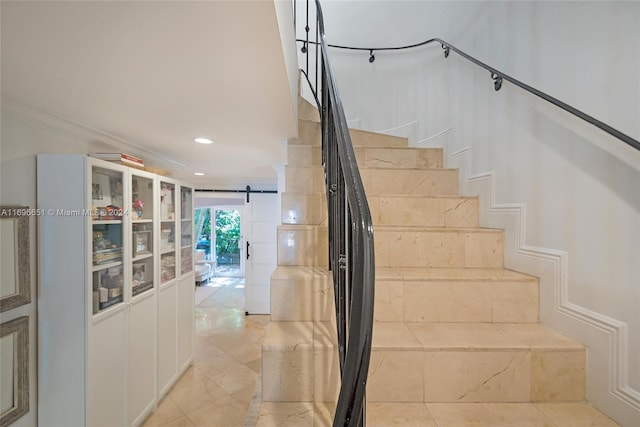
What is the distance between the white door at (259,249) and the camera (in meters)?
4.82

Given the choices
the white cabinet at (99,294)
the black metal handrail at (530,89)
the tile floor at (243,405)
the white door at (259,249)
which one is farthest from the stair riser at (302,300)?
the white door at (259,249)

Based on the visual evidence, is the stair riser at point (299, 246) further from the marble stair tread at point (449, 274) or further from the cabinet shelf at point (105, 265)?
the cabinet shelf at point (105, 265)

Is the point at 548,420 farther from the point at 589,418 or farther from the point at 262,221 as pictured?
the point at 262,221

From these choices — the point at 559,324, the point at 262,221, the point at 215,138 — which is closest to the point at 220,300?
the point at 262,221

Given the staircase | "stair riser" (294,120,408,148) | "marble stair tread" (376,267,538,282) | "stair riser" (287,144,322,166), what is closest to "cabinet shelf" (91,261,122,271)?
the staircase

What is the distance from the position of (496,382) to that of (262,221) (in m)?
4.46

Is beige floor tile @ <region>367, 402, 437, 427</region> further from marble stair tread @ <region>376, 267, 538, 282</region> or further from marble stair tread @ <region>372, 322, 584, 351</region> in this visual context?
marble stair tread @ <region>376, 267, 538, 282</region>

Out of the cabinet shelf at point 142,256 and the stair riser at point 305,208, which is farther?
the cabinet shelf at point 142,256

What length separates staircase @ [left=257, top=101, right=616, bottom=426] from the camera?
91 cm

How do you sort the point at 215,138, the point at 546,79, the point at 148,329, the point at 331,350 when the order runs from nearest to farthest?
the point at 331,350
the point at 546,79
the point at 215,138
the point at 148,329

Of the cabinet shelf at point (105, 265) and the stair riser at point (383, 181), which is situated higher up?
the stair riser at point (383, 181)

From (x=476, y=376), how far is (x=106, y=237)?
244 centimetres

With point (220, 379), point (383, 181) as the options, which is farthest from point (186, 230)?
point (383, 181)

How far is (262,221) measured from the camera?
4992mm
